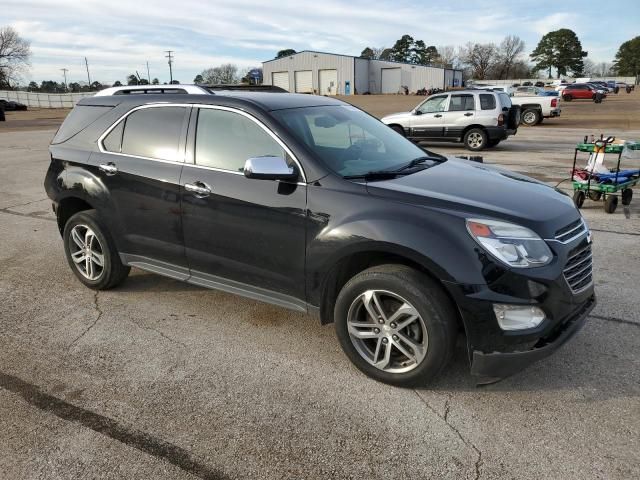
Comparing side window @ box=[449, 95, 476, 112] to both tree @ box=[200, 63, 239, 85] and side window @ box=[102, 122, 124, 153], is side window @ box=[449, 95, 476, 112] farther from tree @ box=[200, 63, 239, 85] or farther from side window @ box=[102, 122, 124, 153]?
tree @ box=[200, 63, 239, 85]

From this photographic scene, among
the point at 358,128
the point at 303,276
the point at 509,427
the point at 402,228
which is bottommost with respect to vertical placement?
the point at 509,427

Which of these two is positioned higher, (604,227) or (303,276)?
(303,276)

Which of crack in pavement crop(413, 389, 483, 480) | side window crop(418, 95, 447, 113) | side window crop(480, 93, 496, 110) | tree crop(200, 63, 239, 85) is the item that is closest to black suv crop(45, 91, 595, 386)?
crack in pavement crop(413, 389, 483, 480)

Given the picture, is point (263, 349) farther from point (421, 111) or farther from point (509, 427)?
point (421, 111)

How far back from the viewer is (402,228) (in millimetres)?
2979

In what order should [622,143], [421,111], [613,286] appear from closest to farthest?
[613,286], [622,143], [421,111]

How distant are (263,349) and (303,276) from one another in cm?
70

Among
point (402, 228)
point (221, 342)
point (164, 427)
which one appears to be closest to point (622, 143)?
point (402, 228)

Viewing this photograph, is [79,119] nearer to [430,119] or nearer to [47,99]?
[430,119]

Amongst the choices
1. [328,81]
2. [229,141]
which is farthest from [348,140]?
[328,81]

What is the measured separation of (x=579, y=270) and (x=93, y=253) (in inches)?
156

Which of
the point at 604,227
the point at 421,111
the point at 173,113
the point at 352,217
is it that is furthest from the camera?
the point at 421,111

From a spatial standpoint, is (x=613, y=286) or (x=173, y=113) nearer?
(x=173, y=113)

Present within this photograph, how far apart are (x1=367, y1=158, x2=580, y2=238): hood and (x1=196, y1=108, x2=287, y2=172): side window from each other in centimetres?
87
